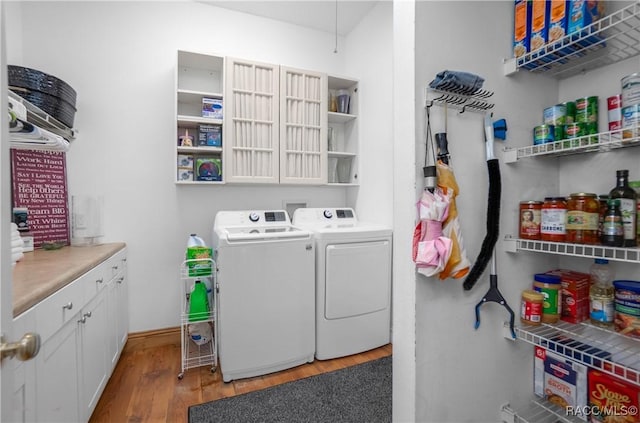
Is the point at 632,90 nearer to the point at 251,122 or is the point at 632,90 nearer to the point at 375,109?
the point at 375,109

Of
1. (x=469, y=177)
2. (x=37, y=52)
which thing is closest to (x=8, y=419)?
(x=469, y=177)

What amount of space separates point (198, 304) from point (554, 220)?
81.0 inches

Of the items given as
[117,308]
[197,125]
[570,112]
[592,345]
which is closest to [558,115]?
[570,112]

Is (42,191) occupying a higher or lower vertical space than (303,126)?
lower

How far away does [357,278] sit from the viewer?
222 cm

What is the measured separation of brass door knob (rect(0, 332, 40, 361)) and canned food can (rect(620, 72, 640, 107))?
174cm

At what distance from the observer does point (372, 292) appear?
7.52ft

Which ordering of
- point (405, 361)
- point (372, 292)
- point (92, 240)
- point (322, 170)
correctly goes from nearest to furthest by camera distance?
point (405, 361), point (92, 240), point (372, 292), point (322, 170)

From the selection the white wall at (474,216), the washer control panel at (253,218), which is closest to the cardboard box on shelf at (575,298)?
the white wall at (474,216)

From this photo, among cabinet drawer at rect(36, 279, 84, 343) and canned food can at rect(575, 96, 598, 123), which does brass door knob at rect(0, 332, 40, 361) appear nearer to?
cabinet drawer at rect(36, 279, 84, 343)

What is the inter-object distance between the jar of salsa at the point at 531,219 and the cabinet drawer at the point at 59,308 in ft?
6.12

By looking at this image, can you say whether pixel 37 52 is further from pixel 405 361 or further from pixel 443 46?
pixel 405 361

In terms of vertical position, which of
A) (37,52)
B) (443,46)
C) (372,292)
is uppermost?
(37,52)

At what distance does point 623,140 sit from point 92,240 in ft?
9.57
